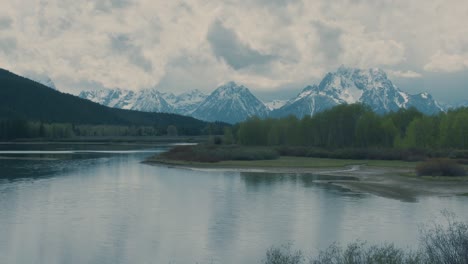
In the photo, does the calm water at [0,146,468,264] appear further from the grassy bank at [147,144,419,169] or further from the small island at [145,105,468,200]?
the grassy bank at [147,144,419,169]

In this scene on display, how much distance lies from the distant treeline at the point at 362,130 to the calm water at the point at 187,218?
2557 inches

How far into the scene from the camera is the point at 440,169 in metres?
81.5

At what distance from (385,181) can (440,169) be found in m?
8.83

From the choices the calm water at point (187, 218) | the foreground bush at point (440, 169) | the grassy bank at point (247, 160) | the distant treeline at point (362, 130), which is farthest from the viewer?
the distant treeline at point (362, 130)

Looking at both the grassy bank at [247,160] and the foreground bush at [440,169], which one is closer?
the foreground bush at [440,169]

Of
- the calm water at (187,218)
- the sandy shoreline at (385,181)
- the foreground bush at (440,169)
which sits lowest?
the calm water at (187,218)

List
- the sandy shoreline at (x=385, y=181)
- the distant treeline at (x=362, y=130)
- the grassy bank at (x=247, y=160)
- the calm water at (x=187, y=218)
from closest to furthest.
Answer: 1. the calm water at (x=187, y=218)
2. the sandy shoreline at (x=385, y=181)
3. the grassy bank at (x=247, y=160)
4. the distant treeline at (x=362, y=130)

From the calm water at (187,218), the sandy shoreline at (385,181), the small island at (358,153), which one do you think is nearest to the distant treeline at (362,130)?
the small island at (358,153)

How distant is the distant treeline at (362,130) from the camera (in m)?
134

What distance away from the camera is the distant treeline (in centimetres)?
13388

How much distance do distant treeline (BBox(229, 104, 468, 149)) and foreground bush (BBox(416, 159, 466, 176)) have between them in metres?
47.8

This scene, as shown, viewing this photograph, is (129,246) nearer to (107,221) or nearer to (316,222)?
(107,221)

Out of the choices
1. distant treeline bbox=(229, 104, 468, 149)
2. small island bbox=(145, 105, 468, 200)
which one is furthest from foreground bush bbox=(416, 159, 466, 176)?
distant treeline bbox=(229, 104, 468, 149)

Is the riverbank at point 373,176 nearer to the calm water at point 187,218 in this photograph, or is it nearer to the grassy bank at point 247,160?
the grassy bank at point 247,160
